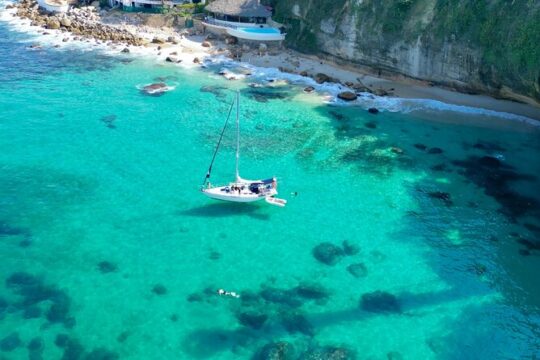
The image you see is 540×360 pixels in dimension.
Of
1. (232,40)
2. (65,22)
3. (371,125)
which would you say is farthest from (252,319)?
(65,22)

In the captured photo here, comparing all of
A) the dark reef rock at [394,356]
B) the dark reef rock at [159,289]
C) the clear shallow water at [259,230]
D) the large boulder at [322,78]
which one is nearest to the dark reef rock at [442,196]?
the clear shallow water at [259,230]

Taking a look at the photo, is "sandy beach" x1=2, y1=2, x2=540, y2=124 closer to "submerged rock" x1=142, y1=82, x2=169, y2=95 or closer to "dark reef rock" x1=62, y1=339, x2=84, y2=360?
"submerged rock" x1=142, y1=82, x2=169, y2=95

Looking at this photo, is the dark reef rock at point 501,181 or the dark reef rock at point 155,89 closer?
the dark reef rock at point 501,181

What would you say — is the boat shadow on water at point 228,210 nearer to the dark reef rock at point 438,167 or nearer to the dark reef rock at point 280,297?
the dark reef rock at point 280,297

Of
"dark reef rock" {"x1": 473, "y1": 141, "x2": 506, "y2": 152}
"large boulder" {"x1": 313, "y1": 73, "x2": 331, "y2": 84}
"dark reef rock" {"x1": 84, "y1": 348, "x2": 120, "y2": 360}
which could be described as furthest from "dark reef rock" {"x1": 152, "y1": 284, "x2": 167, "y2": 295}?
"large boulder" {"x1": 313, "y1": 73, "x2": 331, "y2": 84}

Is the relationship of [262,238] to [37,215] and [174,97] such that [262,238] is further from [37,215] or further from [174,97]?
[174,97]
